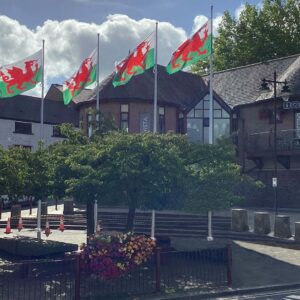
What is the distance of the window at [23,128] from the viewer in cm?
4190

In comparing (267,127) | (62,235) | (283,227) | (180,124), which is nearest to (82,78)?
(62,235)

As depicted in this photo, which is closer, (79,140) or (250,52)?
(79,140)

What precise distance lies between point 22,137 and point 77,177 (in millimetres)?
27410

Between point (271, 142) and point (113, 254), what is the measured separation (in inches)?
831

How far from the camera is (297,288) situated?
43.7 feet

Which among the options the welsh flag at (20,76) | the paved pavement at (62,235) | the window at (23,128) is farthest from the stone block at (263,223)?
the window at (23,128)

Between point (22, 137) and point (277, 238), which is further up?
point (22, 137)

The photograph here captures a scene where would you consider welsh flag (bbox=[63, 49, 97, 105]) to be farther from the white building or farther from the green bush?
the white building

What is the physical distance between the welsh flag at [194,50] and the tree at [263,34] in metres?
29.3

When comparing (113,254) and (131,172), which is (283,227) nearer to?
(131,172)

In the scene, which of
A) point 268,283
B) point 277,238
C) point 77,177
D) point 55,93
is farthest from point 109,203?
point 55,93

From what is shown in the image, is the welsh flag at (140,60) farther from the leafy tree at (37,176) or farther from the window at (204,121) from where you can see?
the window at (204,121)

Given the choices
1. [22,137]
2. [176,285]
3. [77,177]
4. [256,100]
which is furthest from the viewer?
[22,137]

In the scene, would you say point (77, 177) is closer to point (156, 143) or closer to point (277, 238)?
point (156, 143)
